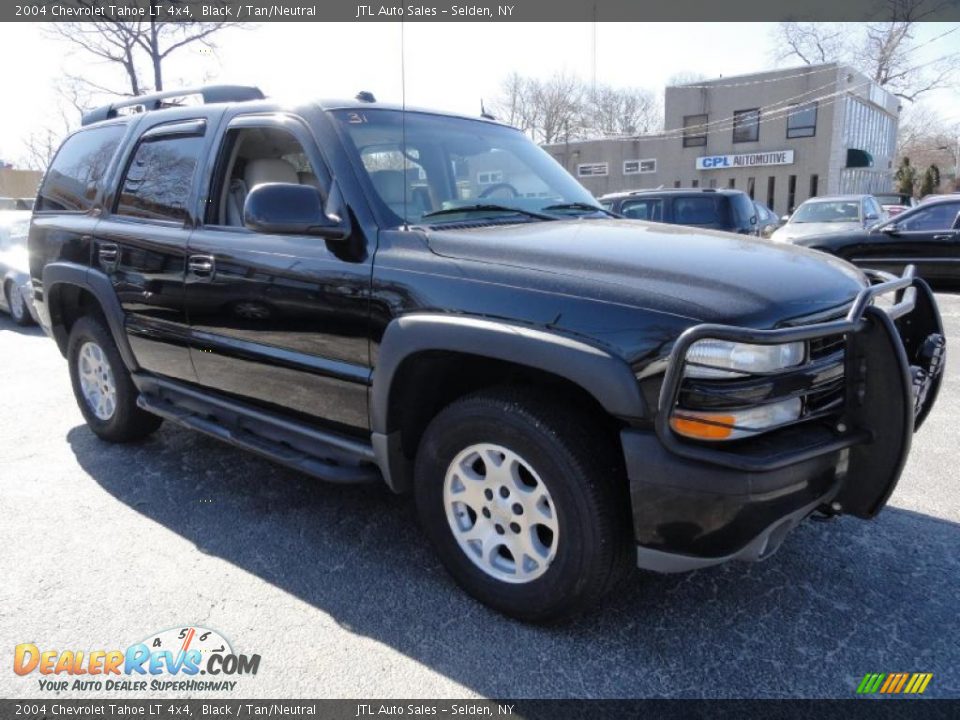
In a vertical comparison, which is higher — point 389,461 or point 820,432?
point 820,432

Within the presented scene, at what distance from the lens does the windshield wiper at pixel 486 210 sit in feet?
9.78

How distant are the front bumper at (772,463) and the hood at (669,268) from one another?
0.14 m

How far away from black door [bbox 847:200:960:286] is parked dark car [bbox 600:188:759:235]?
64.6 inches

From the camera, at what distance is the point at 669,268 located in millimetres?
2326

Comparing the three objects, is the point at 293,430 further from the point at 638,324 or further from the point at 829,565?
the point at 829,565

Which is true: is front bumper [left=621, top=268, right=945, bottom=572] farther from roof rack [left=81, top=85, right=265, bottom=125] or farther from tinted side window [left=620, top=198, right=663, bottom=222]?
tinted side window [left=620, top=198, right=663, bottom=222]

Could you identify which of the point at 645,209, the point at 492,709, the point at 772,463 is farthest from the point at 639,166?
the point at 492,709

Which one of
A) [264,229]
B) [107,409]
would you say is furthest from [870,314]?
[107,409]

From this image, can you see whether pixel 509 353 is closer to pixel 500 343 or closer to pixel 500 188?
pixel 500 343

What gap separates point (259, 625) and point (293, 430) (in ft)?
2.86

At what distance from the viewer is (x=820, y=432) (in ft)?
7.33

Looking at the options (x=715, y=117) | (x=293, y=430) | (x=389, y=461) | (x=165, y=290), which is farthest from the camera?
(x=715, y=117)

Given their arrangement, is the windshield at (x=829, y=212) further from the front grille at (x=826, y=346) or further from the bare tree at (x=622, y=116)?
the bare tree at (x=622, y=116)

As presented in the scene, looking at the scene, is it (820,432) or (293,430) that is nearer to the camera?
(820,432)
